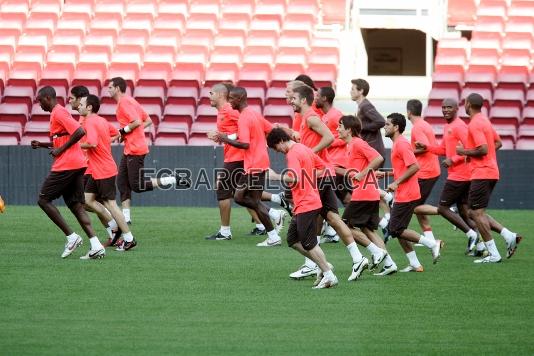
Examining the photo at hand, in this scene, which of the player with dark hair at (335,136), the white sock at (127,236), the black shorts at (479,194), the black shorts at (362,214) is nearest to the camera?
the black shorts at (362,214)

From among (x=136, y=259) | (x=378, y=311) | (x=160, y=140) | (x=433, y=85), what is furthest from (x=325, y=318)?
(x=433, y=85)

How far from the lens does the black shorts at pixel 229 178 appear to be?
55.1 ft

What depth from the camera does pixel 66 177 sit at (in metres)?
14.2

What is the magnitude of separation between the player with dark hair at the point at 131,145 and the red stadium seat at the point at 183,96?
6570 mm

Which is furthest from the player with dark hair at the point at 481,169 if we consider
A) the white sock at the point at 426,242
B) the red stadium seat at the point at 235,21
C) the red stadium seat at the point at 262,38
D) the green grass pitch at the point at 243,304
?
the red stadium seat at the point at 235,21

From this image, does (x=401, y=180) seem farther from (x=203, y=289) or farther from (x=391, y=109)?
(x=391, y=109)

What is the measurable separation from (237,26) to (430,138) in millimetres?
12579

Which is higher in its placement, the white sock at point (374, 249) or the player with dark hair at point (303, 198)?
the player with dark hair at point (303, 198)

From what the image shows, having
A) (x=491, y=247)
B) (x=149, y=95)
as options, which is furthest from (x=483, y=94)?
(x=491, y=247)

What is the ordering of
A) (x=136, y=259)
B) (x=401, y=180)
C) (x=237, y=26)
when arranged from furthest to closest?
(x=237, y=26) < (x=136, y=259) < (x=401, y=180)

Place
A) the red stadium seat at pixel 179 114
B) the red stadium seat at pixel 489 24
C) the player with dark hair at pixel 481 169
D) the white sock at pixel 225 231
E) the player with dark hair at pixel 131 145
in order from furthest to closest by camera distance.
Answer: the red stadium seat at pixel 489 24
the red stadium seat at pixel 179 114
the player with dark hair at pixel 131 145
the white sock at pixel 225 231
the player with dark hair at pixel 481 169

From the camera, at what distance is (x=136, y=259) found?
14.4 m

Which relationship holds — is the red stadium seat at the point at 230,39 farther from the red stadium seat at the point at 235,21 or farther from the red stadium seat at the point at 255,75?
the red stadium seat at the point at 255,75

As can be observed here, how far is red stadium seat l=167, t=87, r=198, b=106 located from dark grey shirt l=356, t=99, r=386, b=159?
8.63 meters
